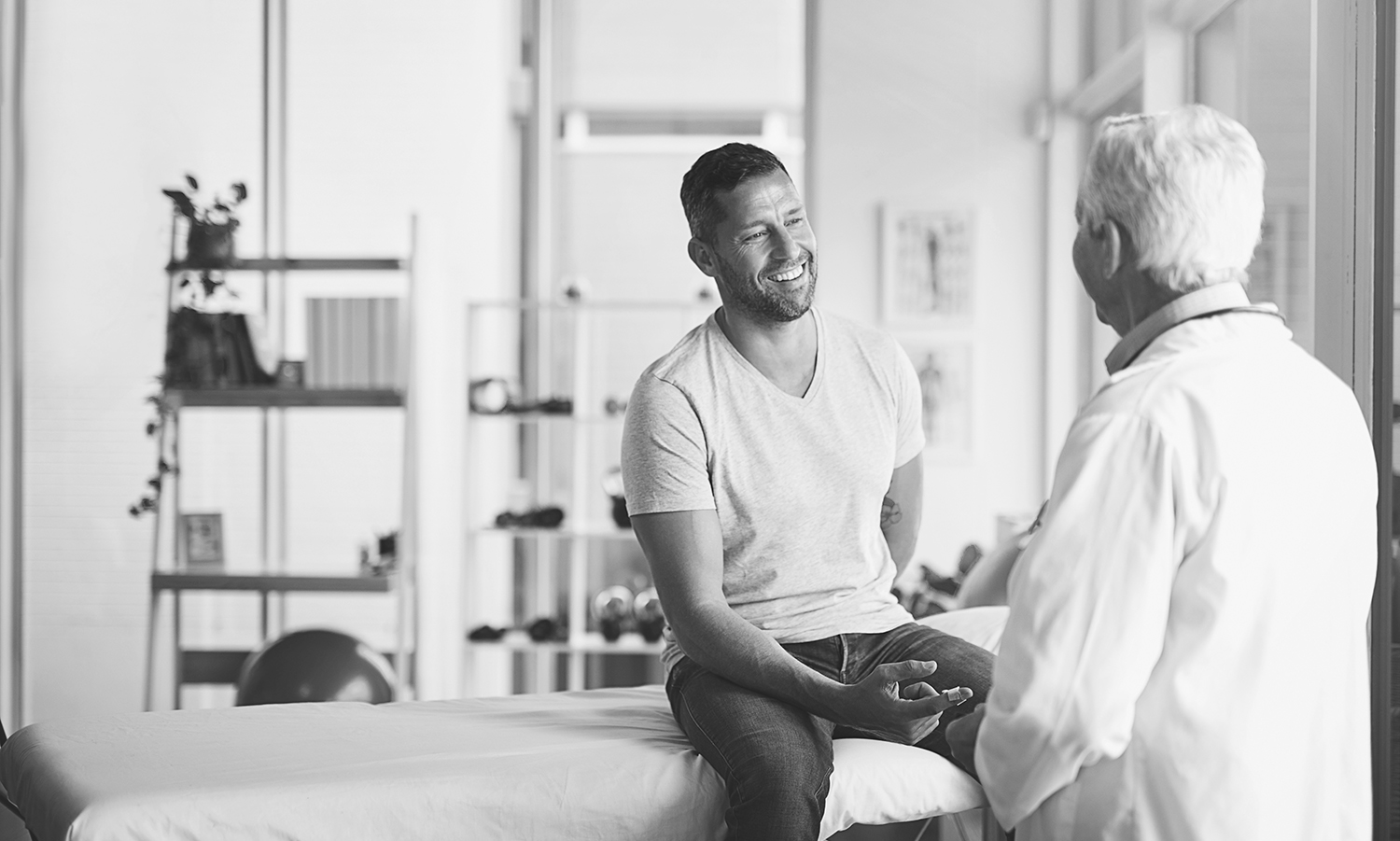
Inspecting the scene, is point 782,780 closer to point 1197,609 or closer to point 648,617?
point 1197,609

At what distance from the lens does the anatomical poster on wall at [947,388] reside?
15.5 ft

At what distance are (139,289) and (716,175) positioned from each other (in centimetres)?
290

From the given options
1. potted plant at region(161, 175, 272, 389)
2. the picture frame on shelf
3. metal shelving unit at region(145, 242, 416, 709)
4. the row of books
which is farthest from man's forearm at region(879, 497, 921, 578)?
the picture frame on shelf

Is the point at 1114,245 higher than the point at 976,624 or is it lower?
higher

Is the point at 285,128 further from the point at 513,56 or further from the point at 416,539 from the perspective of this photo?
the point at 416,539

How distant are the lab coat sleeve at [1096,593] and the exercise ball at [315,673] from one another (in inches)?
96.5

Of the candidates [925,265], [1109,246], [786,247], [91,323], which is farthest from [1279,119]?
[91,323]

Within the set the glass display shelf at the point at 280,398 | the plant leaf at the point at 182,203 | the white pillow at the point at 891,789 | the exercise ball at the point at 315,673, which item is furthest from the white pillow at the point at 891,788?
the plant leaf at the point at 182,203

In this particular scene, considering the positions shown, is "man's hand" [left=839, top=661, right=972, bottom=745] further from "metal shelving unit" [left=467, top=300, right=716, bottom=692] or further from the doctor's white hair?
"metal shelving unit" [left=467, top=300, right=716, bottom=692]

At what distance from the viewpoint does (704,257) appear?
1.99m

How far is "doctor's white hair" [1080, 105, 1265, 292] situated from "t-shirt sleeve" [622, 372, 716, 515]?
0.69 m

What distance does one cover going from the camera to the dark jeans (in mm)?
1605

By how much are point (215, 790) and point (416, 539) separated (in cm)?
237

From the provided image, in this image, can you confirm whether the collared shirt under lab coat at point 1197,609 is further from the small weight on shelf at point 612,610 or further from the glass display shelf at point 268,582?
the small weight on shelf at point 612,610
